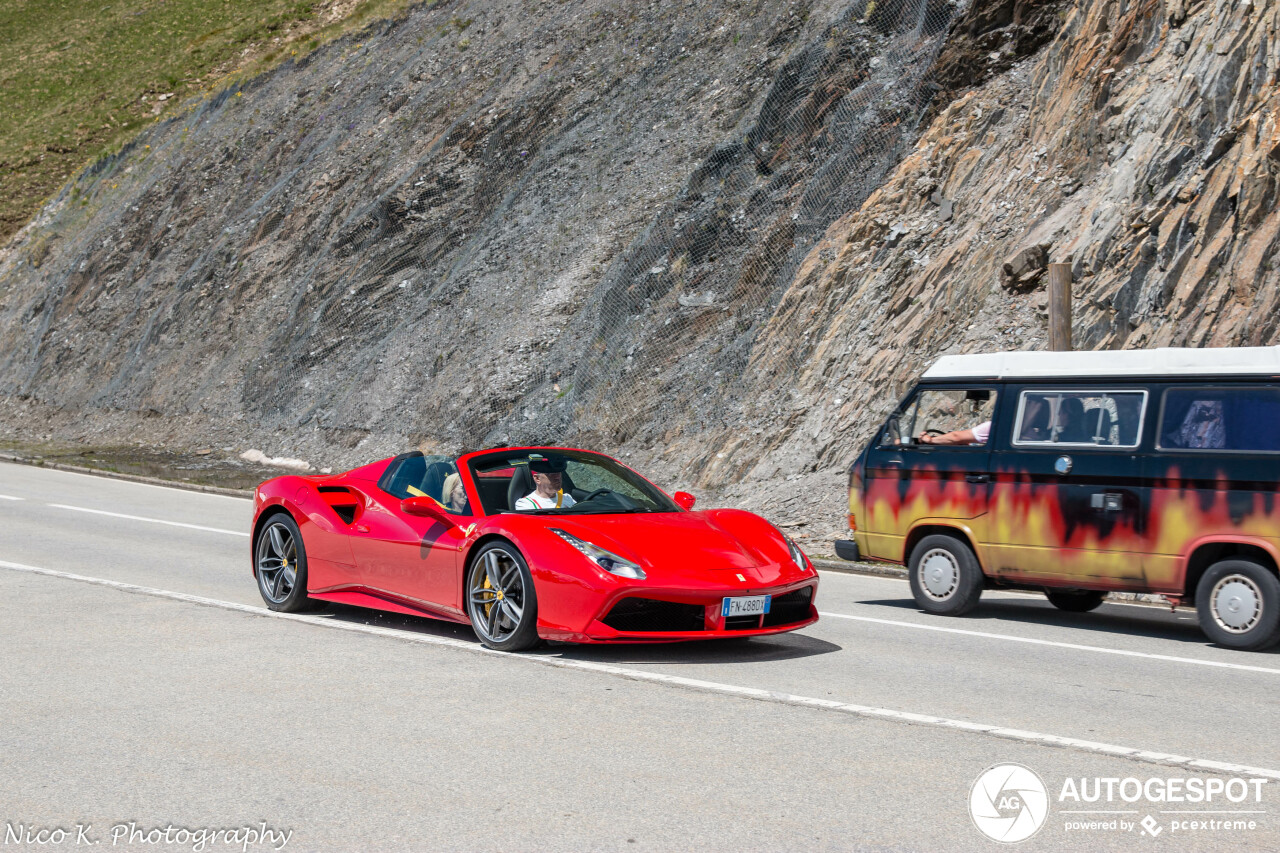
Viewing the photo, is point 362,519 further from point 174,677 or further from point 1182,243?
point 1182,243

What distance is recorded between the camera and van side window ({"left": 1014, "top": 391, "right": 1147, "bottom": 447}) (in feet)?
30.5

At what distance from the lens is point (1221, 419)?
8820mm

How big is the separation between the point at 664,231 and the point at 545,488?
15296 millimetres

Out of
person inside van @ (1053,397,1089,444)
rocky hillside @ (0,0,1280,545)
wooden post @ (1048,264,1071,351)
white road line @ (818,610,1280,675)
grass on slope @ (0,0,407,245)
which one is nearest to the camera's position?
white road line @ (818,610,1280,675)

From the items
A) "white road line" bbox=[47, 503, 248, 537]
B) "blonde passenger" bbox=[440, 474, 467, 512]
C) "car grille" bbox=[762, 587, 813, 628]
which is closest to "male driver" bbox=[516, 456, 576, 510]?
"blonde passenger" bbox=[440, 474, 467, 512]

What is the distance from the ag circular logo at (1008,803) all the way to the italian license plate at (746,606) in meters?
2.56

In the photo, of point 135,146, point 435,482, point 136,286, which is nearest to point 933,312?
point 435,482

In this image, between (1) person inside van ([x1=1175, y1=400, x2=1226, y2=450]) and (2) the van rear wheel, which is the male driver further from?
(2) the van rear wheel

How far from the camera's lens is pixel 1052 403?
9.79 m

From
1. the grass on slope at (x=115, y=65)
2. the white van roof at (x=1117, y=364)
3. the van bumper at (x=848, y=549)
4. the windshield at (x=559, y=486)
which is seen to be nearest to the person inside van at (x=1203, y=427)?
the white van roof at (x=1117, y=364)

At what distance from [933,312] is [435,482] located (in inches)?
407

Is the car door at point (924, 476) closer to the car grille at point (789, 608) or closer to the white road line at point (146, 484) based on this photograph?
the car grille at point (789, 608)

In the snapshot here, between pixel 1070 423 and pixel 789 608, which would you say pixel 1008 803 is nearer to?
pixel 789 608

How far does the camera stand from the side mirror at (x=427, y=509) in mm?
8562
